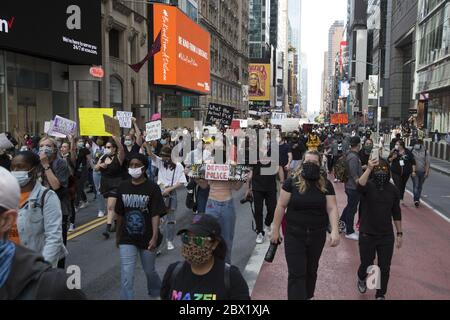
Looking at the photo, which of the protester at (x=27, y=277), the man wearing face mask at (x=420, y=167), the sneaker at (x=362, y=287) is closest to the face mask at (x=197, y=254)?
the protester at (x=27, y=277)

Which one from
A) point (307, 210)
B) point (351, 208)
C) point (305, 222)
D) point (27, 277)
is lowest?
point (351, 208)

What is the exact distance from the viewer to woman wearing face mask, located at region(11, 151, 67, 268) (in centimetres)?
431

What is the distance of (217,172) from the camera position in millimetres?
6895

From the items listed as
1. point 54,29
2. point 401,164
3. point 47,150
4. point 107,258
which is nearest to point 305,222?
point 47,150

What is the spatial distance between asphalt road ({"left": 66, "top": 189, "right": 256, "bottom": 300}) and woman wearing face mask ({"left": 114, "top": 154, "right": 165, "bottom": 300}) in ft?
2.92

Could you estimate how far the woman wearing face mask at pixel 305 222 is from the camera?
5109 mm

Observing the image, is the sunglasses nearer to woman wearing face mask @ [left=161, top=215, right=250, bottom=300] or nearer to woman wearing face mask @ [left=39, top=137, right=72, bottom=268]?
woman wearing face mask @ [left=161, top=215, right=250, bottom=300]

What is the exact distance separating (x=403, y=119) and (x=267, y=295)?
75.2m

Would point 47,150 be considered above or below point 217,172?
above

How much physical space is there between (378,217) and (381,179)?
46 cm

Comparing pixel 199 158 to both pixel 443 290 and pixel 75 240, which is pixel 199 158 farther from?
pixel 443 290

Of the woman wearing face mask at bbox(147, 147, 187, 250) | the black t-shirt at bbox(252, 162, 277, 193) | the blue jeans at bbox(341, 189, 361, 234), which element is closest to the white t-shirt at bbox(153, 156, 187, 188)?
the woman wearing face mask at bbox(147, 147, 187, 250)

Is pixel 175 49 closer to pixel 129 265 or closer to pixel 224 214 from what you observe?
pixel 224 214

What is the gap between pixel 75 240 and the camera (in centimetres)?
929
